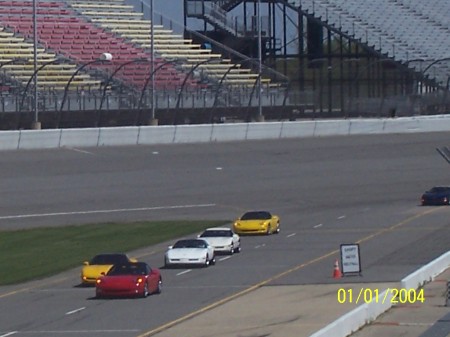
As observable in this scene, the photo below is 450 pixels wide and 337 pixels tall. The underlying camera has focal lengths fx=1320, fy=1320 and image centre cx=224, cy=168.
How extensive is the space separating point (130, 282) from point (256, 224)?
13.7m

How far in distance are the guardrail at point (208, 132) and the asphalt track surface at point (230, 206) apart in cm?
69

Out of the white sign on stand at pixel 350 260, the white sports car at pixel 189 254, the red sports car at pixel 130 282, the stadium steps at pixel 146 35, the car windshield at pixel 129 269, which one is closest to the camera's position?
the red sports car at pixel 130 282

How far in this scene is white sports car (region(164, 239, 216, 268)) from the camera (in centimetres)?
3644

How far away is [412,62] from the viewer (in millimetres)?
82250

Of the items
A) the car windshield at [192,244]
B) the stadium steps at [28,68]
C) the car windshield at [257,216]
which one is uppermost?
the stadium steps at [28,68]

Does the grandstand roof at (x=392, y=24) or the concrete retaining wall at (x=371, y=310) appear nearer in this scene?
the concrete retaining wall at (x=371, y=310)

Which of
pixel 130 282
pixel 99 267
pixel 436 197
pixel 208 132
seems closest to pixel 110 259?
pixel 99 267

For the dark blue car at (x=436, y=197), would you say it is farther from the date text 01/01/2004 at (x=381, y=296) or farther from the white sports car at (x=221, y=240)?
the date text 01/01/2004 at (x=381, y=296)

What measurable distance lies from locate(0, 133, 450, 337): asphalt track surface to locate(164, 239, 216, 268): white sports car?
0.36 meters

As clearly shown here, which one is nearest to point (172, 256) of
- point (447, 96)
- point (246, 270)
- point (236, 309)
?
point (246, 270)

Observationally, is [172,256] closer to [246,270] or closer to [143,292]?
[246,270]

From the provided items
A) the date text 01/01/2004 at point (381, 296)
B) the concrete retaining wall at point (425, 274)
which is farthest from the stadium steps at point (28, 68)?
the date text 01/01/2004 at point (381, 296)

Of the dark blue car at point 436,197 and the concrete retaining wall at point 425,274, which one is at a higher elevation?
the concrete retaining wall at point 425,274

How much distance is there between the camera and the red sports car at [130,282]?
3066cm
